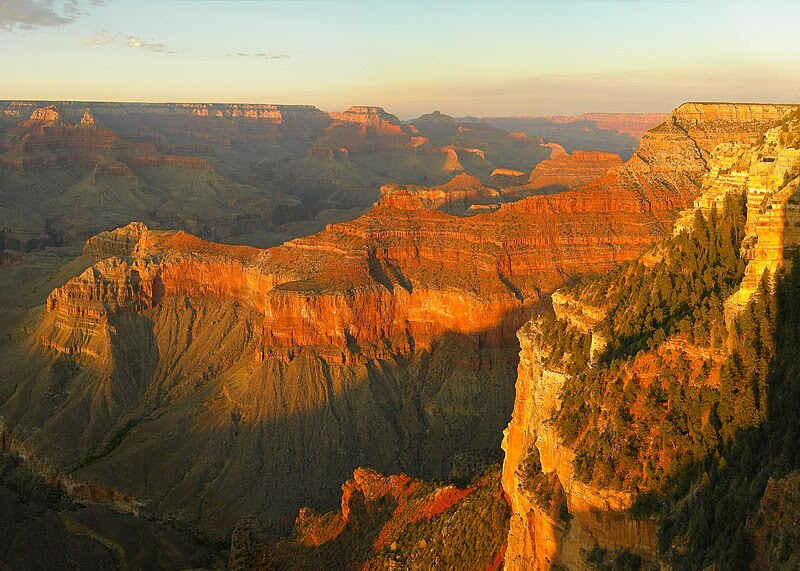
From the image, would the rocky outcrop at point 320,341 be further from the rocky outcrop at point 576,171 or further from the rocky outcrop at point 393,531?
the rocky outcrop at point 576,171

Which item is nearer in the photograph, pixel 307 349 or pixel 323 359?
pixel 323 359

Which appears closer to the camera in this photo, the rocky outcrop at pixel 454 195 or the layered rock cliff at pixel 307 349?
the layered rock cliff at pixel 307 349

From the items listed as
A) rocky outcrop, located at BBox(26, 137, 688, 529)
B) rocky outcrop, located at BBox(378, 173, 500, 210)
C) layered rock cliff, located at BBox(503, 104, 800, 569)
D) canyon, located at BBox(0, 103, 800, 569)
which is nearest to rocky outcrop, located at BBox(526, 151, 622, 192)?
rocky outcrop, located at BBox(378, 173, 500, 210)

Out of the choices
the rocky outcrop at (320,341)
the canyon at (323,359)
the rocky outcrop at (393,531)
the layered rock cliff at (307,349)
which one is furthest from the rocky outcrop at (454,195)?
the rocky outcrop at (393,531)

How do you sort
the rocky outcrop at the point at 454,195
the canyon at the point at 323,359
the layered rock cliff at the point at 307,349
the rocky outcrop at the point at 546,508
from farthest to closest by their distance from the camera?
1. the rocky outcrop at the point at 454,195
2. the layered rock cliff at the point at 307,349
3. the canyon at the point at 323,359
4. the rocky outcrop at the point at 546,508

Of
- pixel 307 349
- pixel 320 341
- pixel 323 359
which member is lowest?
pixel 323 359

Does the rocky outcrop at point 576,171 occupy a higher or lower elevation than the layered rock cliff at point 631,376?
lower

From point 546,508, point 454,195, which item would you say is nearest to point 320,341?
point 546,508

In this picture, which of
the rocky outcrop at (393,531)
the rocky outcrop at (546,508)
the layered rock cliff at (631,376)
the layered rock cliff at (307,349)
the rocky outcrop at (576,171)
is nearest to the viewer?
the rocky outcrop at (546,508)

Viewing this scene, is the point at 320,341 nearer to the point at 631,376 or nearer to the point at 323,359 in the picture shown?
the point at 323,359

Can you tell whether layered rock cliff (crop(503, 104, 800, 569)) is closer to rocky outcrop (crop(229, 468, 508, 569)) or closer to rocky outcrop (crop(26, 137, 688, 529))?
rocky outcrop (crop(229, 468, 508, 569))

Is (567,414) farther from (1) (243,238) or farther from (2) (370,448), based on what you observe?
(1) (243,238)
